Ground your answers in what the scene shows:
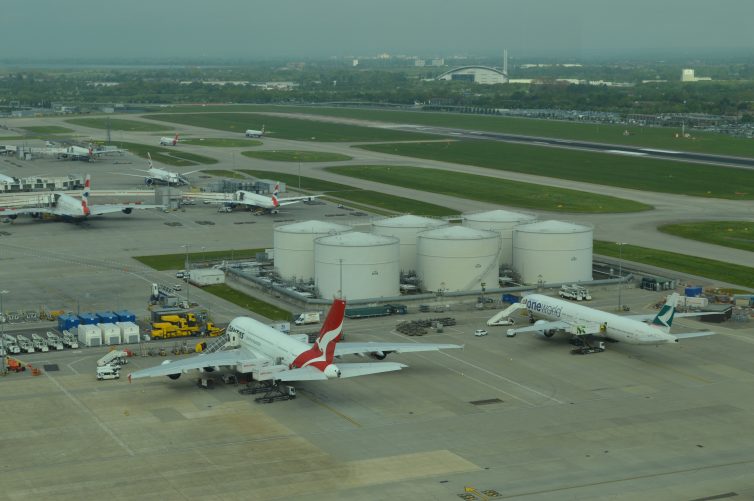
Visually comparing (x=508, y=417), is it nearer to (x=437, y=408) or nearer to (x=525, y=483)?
(x=437, y=408)

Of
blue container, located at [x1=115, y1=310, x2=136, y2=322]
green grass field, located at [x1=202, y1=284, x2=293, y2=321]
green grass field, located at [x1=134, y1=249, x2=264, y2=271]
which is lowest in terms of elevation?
green grass field, located at [x1=202, y1=284, x2=293, y2=321]

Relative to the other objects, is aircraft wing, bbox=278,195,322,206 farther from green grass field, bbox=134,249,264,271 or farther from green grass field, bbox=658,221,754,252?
green grass field, bbox=658,221,754,252

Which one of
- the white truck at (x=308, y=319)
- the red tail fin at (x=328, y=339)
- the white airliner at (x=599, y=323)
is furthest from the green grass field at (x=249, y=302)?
the red tail fin at (x=328, y=339)

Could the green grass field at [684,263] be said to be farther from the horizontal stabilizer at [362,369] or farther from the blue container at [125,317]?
the blue container at [125,317]

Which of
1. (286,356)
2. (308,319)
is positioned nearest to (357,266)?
(308,319)

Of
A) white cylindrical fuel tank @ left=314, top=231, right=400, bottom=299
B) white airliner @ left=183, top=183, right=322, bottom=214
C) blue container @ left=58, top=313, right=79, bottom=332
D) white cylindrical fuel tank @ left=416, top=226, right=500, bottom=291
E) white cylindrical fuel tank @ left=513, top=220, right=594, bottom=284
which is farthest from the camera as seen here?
white airliner @ left=183, top=183, right=322, bottom=214

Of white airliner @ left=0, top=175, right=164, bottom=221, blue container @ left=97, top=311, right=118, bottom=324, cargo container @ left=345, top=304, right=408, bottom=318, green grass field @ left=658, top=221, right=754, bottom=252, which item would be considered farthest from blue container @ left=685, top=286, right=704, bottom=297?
white airliner @ left=0, top=175, right=164, bottom=221
